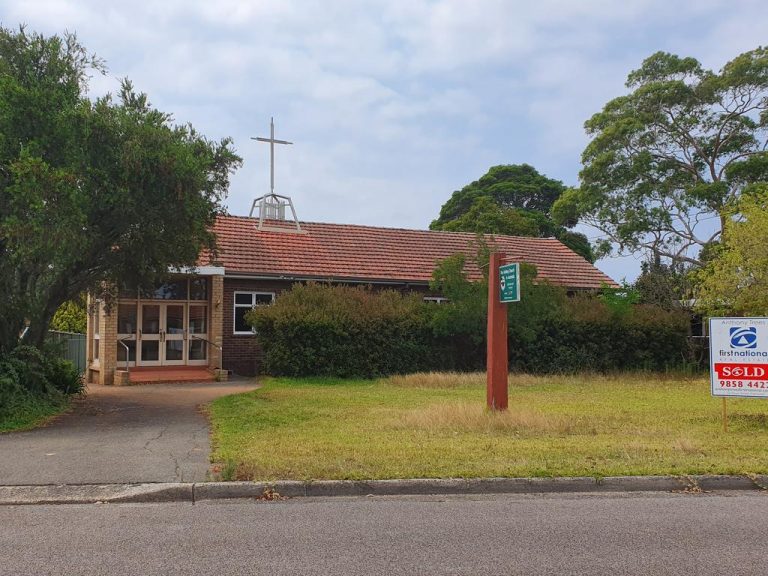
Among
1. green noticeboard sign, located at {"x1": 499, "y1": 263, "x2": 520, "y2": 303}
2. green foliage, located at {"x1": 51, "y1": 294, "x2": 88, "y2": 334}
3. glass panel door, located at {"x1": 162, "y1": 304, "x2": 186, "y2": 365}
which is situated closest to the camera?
green noticeboard sign, located at {"x1": 499, "y1": 263, "x2": 520, "y2": 303}

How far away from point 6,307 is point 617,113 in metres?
29.1

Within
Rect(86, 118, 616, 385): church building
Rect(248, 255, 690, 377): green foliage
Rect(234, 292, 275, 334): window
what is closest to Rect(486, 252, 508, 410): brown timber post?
Rect(86, 118, 616, 385): church building

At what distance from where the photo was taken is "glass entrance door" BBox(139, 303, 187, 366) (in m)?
21.3

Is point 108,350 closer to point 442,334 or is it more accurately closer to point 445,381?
point 445,381

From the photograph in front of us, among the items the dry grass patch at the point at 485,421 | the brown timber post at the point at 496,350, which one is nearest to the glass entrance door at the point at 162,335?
the dry grass patch at the point at 485,421

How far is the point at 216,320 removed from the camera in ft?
70.8

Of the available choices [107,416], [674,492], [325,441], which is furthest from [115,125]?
[674,492]

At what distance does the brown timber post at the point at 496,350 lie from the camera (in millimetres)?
11797

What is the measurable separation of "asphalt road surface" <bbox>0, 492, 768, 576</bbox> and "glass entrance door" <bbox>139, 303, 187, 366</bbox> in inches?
584

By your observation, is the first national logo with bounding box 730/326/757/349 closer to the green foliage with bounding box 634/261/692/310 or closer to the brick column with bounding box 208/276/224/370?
the brick column with bounding box 208/276/224/370

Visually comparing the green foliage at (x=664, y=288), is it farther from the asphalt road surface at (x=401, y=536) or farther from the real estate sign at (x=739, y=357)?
the asphalt road surface at (x=401, y=536)

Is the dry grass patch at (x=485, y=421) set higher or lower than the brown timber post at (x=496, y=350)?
lower

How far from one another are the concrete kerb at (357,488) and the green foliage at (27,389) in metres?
4.53

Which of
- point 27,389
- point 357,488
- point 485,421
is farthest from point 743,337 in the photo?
point 27,389
